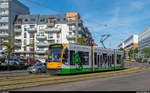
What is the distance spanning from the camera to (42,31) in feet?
220

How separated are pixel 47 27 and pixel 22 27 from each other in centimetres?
879

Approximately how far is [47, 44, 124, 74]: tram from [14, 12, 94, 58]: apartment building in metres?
42.0

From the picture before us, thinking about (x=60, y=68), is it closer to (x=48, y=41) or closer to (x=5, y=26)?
(x=48, y=41)

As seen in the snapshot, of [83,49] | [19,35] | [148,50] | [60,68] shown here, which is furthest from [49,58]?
[148,50]

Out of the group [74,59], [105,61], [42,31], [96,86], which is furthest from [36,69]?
[42,31]

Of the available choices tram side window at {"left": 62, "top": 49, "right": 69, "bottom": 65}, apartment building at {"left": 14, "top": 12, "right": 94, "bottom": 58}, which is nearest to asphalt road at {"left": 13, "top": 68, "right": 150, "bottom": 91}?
tram side window at {"left": 62, "top": 49, "right": 69, "bottom": 65}

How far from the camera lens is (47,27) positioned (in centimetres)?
6700

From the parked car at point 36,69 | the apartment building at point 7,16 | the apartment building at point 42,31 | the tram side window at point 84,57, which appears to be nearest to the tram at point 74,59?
the tram side window at point 84,57

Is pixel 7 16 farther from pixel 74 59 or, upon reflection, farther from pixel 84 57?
pixel 74 59

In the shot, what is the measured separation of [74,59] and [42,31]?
50592mm

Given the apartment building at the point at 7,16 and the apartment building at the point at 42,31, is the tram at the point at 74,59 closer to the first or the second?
the apartment building at the point at 42,31

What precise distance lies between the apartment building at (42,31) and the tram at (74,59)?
42.0m

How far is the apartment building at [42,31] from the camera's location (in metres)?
65.2

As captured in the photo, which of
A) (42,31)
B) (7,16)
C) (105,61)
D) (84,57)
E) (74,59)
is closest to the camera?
(74,59)
